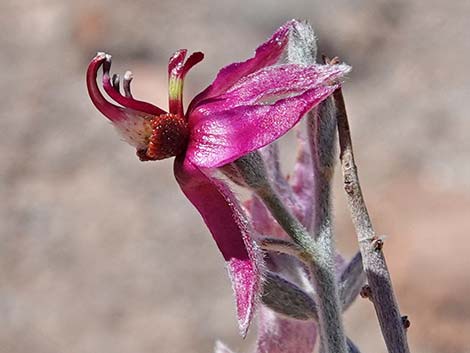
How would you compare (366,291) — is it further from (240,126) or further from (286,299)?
(240,126)

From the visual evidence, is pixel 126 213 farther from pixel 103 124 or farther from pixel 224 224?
pixel 224 224

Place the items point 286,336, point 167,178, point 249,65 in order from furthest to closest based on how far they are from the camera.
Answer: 1. point 167,178
2. point 286,336
3. point 249,65

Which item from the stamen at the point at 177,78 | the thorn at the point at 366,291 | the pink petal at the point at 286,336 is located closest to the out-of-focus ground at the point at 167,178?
the pink petal at the point at 286,336

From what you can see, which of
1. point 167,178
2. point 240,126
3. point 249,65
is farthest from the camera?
point 167,178

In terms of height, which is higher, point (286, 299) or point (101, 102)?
point (101, 102)

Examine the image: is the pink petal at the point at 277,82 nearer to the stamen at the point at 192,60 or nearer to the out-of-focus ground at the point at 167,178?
the stamen at the point at 192,60

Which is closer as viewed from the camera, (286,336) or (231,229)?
(231,229)

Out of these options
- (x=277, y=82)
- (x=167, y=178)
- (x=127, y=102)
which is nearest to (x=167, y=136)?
(x=127, y=102)
